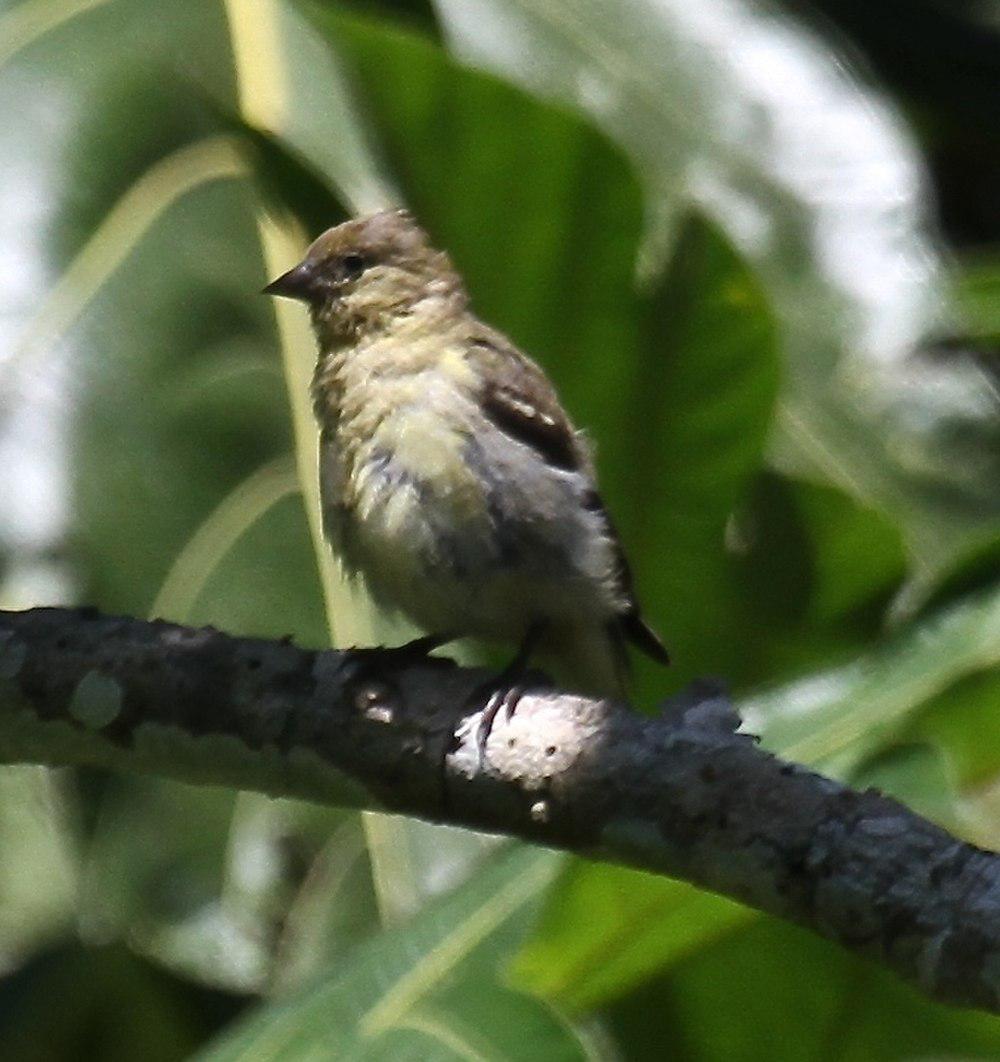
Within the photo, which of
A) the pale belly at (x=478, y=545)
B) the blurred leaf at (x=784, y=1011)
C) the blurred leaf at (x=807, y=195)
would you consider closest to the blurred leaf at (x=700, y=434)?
the pale belly at (x=478, y=545)

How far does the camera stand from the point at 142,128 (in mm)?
3713

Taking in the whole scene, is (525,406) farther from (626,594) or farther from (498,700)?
(498,700)

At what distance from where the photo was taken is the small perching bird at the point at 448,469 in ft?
11.4

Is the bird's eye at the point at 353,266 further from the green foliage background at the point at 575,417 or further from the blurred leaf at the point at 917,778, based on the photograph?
the blurred leaf at the point at 917,778

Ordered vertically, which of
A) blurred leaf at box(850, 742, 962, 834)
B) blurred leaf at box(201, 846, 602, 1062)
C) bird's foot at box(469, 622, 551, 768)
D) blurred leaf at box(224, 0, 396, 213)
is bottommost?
blurred leaf at box(201, 846, 602, 1062)

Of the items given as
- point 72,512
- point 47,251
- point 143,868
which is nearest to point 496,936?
point 143,868

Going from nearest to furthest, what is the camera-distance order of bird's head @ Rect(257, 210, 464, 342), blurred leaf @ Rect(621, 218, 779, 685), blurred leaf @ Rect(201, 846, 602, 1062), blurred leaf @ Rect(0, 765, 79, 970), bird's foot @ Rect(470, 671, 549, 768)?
bird's foot @ Rect(470, 671, 549, 768)
blurred leaf @ Rect(201, 846, 602, 1062)
blurred leaf @ Rect(621, 218, 779, 685)
blurred leaf @ Rect(0, 765, 79, 970)
bird's head @ Rect(257, 210, 464, 342)

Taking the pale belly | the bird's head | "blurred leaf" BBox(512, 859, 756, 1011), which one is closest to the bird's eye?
the bird's head

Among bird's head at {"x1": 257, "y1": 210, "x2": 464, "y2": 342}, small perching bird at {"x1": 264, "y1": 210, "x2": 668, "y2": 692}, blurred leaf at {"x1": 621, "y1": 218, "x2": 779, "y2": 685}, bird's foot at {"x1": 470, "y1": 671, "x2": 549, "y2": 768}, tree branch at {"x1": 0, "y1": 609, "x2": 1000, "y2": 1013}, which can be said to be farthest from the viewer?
bird's head at {"x1": 257, "y1": 210, "x2": 464, "y2": 342}

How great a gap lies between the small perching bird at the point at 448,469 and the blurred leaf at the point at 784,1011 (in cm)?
59

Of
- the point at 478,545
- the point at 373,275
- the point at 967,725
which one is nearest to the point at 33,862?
the point at 478,545

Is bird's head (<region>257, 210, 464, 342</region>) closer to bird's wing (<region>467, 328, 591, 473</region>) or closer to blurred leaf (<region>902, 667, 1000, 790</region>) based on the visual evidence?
bird's wing (<region>467, 328, 591, 473</region>)

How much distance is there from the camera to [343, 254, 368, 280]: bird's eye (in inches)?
153

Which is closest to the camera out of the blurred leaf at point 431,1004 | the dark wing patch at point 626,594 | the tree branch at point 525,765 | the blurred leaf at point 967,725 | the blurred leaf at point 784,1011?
the tree branch at point 525,765
